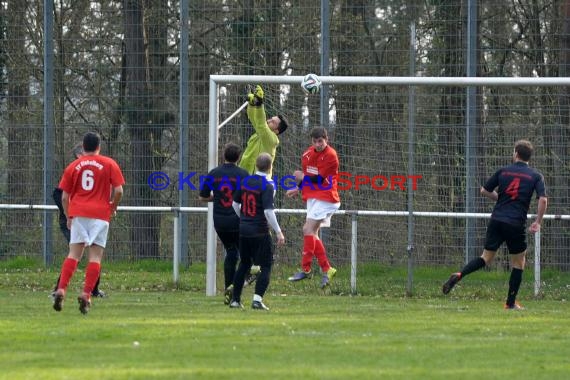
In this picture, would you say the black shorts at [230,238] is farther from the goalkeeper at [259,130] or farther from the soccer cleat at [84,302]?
the soccer cleat at [84,302]

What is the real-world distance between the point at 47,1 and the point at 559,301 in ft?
35.3

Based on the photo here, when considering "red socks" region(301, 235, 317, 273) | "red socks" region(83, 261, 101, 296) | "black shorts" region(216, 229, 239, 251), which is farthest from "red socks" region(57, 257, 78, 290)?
"red socks" region(301, 235, 317, 273)

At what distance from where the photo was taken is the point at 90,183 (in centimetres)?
1345

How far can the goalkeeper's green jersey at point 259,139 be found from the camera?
54.6ft

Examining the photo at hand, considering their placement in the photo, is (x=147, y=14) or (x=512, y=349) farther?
(x=147, y=14)

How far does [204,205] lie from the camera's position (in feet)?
69.5

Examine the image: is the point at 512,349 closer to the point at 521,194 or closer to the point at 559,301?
the point at 521,194

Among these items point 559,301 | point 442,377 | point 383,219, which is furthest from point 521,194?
point 442,377

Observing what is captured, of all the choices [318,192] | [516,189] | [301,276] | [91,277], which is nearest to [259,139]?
[318,192]

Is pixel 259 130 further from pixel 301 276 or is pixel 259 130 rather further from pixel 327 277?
pixel 327 277

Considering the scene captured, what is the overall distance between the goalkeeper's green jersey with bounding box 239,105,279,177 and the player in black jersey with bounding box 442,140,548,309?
304 cm

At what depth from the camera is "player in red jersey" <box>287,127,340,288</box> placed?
17.0 meters

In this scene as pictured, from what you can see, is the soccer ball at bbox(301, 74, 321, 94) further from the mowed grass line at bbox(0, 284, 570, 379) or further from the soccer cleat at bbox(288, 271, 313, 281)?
the mowed grass line at bbox(0, 284, 570, 379)

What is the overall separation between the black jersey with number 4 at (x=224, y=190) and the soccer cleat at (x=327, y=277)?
2498 millimetres
